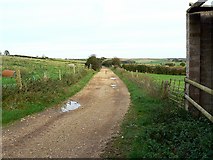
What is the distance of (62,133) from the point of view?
964 centimetres

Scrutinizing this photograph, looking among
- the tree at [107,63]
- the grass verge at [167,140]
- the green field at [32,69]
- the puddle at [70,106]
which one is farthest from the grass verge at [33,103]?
the tree at [107,63]

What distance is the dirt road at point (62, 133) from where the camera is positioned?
24.9ft

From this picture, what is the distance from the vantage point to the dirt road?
760cm

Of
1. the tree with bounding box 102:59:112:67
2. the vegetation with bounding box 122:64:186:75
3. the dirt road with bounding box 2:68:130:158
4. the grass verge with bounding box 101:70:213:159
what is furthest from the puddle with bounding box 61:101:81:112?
the tree with bounding box 102:59:112:67

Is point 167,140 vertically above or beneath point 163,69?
above

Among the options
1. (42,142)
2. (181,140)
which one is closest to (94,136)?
(42,142)

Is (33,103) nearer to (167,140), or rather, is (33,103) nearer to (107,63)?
(167,140)

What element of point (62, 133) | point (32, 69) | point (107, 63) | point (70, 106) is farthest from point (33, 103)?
point (107, 63)

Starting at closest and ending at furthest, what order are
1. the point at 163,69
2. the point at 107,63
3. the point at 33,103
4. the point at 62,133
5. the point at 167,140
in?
the point at 167,140 < the point at 62,133 < the point at 33,103 < the point at 163,69 < the point at 107,63

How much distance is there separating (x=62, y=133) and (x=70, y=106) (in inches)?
242

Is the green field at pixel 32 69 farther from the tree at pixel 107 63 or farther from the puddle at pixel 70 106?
the tree at pixel 107 63

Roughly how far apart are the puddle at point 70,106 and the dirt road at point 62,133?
1.54 ft

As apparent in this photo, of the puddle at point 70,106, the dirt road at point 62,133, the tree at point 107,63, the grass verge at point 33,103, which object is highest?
the tree at point 107,63

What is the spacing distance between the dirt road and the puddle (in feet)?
1.54
